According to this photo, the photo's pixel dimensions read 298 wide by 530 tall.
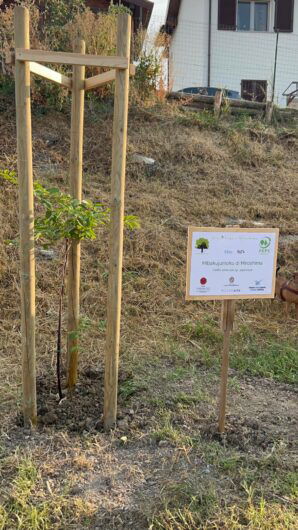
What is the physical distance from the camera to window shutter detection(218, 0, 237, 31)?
52.6ft

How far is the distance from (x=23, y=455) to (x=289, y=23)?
56.5ft

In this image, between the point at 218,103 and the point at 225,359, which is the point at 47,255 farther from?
the point at 218,103

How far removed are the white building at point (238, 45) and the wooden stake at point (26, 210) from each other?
14260 mm

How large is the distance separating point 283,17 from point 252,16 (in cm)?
103

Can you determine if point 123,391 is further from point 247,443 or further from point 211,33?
point 211,33

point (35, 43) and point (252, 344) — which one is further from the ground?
point (35, 43)

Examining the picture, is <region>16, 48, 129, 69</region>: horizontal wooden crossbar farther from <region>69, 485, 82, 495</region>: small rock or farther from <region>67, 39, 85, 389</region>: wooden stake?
<region>69, 485, 82, 495</region>: small rock

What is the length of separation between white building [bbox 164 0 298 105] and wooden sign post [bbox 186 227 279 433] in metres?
14.2

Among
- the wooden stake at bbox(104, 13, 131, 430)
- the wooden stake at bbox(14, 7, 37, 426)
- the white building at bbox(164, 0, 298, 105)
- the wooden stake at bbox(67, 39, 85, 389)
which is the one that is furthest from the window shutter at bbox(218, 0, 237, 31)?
the wooden stake at bbox(14, 7, 37, 426)

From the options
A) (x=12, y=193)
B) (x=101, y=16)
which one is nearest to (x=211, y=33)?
(x=101, y=16)

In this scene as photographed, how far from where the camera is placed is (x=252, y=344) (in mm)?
4258

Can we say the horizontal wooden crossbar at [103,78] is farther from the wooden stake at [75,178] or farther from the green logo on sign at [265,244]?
the green logo on sign at [265,244]

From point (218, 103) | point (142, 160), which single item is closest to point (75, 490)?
point (142, 160)

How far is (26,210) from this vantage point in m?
2.60
